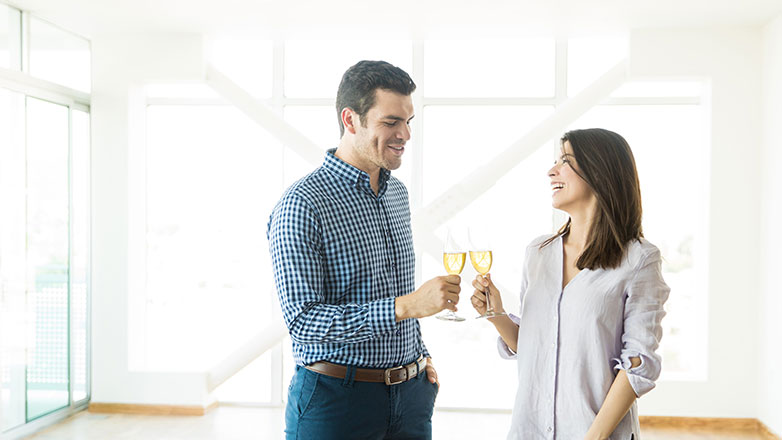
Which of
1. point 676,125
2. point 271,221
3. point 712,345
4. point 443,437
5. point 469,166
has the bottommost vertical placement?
point 443,437

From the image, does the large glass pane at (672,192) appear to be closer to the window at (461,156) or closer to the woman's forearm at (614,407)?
the window at (461,156)

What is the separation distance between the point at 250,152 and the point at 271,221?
3770 mm

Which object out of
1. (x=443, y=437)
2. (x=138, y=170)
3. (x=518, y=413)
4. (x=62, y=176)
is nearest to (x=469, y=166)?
(x=443, y=437)

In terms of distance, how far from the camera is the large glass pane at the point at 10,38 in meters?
4.43

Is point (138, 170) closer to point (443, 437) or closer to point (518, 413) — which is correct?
point (443, 437)

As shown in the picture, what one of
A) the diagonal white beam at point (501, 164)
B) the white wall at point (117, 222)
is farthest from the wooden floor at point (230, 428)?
the diagonal white beam at point (501, 164)

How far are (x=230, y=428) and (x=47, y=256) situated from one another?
5.98ft

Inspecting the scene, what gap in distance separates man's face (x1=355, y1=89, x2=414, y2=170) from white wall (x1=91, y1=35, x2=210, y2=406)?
3.68 meters

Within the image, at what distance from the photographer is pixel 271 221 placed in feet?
6.19

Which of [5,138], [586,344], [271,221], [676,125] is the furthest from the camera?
[676,125]

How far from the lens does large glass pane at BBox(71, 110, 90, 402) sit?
5.15m

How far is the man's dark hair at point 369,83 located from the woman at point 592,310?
504 millimetres

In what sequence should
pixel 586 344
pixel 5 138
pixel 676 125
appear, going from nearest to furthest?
1. pixel 586 344
2. pixel 5 138
3. pixel 676 125

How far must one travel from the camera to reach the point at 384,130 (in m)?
→ 1.92
